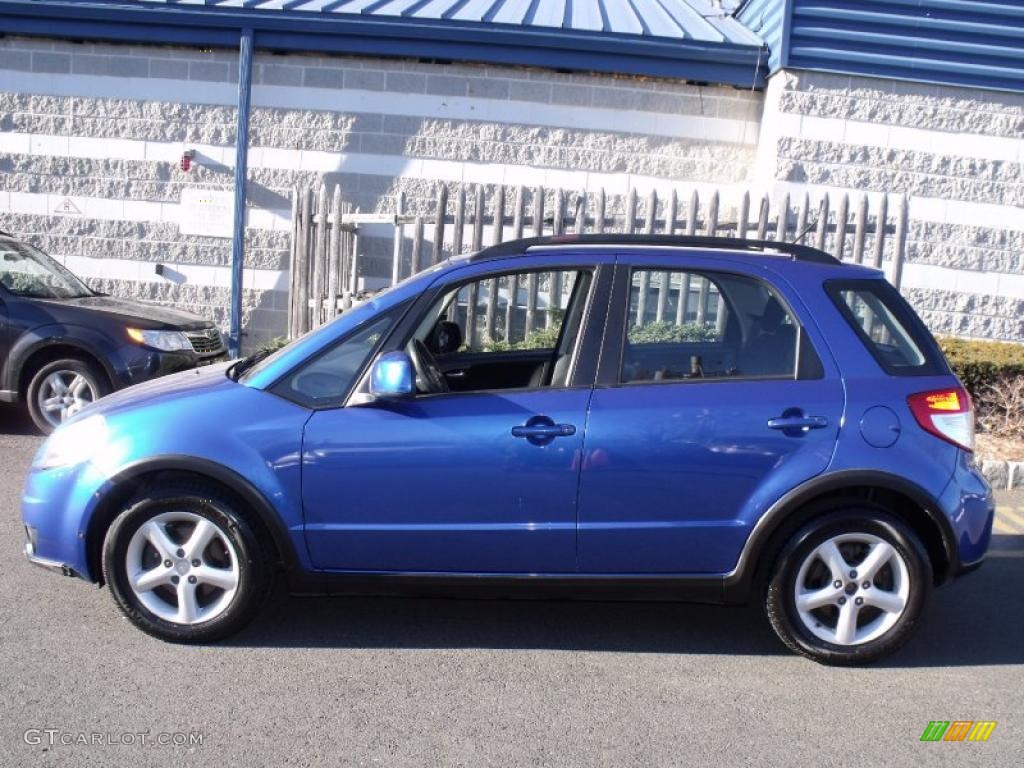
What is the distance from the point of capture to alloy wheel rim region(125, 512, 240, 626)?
4535mm

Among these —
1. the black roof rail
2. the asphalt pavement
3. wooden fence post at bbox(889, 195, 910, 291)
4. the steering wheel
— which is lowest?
the asphalt pavement

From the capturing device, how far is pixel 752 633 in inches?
199

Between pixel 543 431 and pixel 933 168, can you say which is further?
pixel 933 168

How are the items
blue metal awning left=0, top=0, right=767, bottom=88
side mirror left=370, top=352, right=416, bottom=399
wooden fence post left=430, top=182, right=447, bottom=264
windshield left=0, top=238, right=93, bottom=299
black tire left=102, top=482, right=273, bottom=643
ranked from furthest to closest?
blue metal awning left=0, top=0, right=767, bottom=88 < wooden fence post left=430, top=182, right=447, bottom=264 < windshield left=0, top=238, right=93, bottom=299 < black tire left=102, top=482, right=273, bottom=643 < side mirror left=370, top=352, right=416, bottom=399

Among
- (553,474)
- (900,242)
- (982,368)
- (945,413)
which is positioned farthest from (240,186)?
(945,413)

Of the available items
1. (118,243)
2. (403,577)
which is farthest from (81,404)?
(403,577)

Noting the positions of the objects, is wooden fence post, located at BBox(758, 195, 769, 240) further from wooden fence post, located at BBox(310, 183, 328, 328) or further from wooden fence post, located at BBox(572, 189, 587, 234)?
wooden fence post, located at BBox(310, 183, 328, 328)

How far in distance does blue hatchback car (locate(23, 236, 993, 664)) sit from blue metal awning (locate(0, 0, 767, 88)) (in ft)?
23.3

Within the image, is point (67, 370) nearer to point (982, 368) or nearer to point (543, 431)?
point (543, 431)

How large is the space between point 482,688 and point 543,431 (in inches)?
41.4

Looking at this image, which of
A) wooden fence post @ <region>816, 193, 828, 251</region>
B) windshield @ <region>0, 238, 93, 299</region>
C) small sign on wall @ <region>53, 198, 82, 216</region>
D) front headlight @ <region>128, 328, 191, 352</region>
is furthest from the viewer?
small sign on wall @ <region>53, 198, 82, 216</region>

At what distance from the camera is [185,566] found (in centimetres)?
455

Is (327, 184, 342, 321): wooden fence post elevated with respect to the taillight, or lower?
elevated

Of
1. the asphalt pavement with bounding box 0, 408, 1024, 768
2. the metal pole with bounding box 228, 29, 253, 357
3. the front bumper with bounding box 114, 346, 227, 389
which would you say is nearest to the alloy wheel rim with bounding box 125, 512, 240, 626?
the asphalt pavement with bounding box 0, 408, 1024, 768
